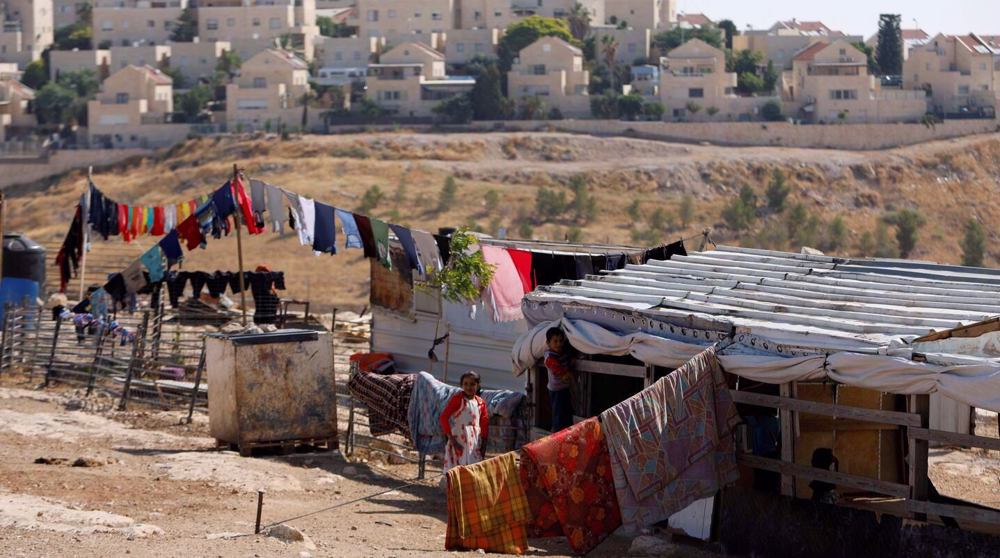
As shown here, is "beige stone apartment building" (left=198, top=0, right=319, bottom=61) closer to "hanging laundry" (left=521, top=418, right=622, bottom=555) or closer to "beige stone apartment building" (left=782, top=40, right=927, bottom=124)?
"beige stone apartment building" (left=782, top=40, right=927, bottom=124)

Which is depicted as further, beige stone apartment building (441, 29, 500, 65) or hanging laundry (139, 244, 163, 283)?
beige stone apartment building (441, 29, 500, 65)

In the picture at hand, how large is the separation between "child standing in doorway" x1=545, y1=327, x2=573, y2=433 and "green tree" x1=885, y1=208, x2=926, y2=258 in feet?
156

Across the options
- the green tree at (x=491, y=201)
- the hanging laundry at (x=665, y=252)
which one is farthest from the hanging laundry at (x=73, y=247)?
the green tree at (x=491, y=201)

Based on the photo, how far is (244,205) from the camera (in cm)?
2123

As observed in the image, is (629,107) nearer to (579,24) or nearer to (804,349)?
(579,24)

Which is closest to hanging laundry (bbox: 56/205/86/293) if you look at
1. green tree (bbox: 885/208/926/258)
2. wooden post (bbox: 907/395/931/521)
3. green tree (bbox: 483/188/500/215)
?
wooden post (bbox: 907/395/931/521)

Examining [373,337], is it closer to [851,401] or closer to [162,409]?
[162,409]

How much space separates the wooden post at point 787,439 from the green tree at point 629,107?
213 ft

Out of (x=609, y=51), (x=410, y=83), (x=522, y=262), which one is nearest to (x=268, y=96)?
(x=410, y=83)

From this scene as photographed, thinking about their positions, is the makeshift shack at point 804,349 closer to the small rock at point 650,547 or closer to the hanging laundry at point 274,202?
the small rock at point 650,547

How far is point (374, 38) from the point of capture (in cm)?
8969

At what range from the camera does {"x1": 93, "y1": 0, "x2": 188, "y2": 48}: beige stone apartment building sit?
305ft

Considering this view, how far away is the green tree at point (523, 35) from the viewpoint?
284 ft

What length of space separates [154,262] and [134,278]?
102 cm
